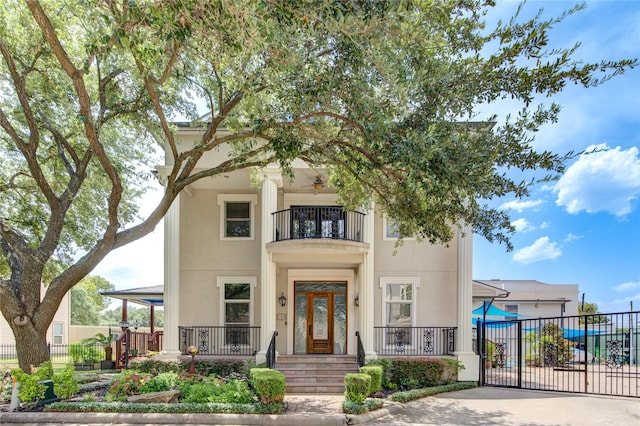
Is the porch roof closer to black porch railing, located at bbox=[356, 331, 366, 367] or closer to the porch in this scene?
the porch

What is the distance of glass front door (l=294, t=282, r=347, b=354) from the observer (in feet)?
47.8

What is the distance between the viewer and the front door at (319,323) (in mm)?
14578

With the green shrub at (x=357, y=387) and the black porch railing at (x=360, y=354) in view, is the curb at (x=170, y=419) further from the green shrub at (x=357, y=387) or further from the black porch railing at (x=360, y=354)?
the black porch railing at (x=360, y=354)

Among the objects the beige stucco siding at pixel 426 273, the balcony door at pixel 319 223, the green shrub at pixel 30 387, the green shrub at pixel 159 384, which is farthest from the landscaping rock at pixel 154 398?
the beige stucco siding at pixel 426 273

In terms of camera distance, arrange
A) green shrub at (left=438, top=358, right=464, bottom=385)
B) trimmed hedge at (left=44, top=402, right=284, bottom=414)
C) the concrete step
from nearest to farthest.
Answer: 1. trimmed hedge at (left=44, top=402, right=284, bottom=414)
2. the concrete step
3. green shrub at (left=438, top=358, right=464, bottom=385)

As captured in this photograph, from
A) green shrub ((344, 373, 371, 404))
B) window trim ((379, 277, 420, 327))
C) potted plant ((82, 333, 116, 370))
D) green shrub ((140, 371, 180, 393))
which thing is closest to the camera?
green shrub ((344, 373, 371, 404))

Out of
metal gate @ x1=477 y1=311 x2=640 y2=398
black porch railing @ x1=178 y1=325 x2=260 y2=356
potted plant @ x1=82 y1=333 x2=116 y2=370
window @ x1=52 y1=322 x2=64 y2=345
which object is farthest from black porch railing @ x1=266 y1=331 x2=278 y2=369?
window @ x1=52 y1=322 x2=64 y2=345

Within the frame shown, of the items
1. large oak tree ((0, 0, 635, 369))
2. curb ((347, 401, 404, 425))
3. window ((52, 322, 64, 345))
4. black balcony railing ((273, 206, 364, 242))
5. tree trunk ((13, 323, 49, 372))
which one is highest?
large oak tree ((0, 0, 635, 369))

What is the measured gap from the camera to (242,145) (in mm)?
11492

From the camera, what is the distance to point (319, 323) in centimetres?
1475

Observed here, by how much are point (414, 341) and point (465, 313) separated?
1.76 metres

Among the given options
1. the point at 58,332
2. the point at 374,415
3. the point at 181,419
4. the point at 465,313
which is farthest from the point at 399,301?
the point at 58,332

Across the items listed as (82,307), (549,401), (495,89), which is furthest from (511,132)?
(82,307)

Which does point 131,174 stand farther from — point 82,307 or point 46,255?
point 82,307
